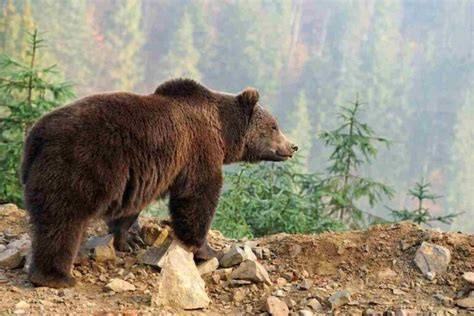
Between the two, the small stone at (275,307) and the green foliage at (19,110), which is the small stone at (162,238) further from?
the green foliage at (19,110)

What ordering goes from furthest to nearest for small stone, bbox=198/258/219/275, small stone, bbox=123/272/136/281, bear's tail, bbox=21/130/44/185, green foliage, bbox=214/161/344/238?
green foliage, bbox=214/161/344/238, small stone, bbox=198/258/219/275, small stone, bbox=123/272/136/281, bear's tail, bbox=21/130/44/185

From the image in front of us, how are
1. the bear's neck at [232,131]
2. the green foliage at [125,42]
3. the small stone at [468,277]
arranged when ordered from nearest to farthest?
the small stone at [468,277] < the bear's neck at [232,131] < the green foliage at [125,42]

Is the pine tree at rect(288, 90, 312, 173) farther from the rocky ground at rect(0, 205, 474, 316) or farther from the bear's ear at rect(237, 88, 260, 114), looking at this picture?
the rocky ground at rect(0, 205, 474, 316)

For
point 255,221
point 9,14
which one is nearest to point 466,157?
point 9,14

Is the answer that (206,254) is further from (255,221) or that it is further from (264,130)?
(255,221)

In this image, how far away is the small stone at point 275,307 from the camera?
4391 mm

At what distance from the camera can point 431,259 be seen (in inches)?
199

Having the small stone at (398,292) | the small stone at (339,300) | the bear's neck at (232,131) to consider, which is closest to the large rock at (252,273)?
the small stone at (339,300)

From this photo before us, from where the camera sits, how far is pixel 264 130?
20.6ft

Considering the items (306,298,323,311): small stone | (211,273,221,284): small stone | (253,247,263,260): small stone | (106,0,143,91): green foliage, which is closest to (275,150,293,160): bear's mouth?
Answer: (253,247,263,260): small stone

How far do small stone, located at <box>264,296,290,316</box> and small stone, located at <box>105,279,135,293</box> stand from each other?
3.67 ft

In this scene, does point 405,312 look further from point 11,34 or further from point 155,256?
point 11,34

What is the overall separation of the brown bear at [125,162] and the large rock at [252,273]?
0.52 metres

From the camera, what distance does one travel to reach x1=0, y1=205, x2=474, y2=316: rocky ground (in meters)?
4.46
